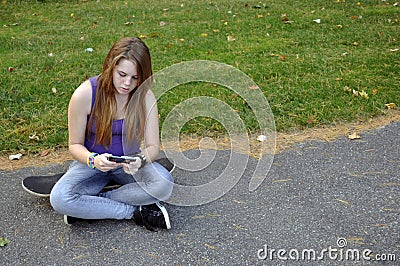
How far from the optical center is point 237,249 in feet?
7.57

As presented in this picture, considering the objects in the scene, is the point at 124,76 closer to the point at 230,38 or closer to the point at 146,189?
the point at 146,189

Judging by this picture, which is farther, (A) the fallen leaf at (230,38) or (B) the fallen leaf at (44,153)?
(A) the fallen leaf at (230,38)

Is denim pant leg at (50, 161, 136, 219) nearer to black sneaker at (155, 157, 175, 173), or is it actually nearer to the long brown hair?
the long brown hair

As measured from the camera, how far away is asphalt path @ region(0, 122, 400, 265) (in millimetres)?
2259

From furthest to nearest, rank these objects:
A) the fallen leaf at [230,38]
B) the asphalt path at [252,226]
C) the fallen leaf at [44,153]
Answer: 1. the fallen leaf at [230,38]
2. the fallen leaf at [44,153]
3. the asphalt path at [252,226]

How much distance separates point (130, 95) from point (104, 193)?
1.88 feet

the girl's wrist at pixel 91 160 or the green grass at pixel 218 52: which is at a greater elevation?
the girl's wrist at pixel 91 160

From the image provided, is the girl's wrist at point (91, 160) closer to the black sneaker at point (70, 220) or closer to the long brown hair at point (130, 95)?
the long brown hair at point (130, 95)

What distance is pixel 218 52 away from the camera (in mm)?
5227

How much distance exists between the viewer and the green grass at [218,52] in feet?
12.4

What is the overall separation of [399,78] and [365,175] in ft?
6.17

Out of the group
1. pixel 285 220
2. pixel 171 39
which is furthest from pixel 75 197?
pixel 171 39

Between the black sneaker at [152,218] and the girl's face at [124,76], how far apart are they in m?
0.66

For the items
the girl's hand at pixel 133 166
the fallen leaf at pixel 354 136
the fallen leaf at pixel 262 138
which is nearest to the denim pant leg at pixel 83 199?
the girl's hand at pixel 133 166
